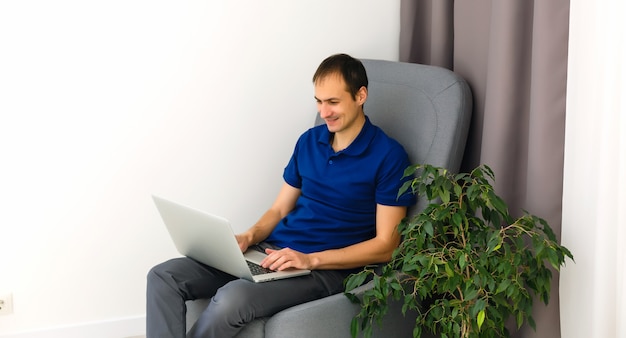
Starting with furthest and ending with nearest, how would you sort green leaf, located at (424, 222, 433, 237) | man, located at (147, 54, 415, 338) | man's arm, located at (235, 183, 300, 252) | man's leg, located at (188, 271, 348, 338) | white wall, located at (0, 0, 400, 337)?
white wall, located at (0, 0, 400, 337)
man's arm, located at (235, 183, 300, 252)
man, located at (147, 54, 415, 338)
man's leg, located at (188, 271, 348, 338)
green leaf, located at (424, 222, 433, 237)

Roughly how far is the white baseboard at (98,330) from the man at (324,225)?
0.70 m

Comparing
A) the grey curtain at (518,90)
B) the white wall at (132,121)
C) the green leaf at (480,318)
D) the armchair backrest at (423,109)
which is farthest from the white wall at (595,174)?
the white wall at (132,121)

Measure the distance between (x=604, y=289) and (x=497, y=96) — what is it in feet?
2.09

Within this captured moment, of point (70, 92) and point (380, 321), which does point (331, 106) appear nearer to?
point (380, 321)

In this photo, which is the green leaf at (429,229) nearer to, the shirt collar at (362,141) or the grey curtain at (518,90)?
the grey curtain at (518,90)

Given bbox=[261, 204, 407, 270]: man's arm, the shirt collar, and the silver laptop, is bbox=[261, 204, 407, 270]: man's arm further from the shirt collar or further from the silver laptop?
the shirt collar

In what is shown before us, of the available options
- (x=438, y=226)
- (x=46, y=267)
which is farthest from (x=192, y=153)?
(x=438, y=226)

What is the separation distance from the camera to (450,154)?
2514mm

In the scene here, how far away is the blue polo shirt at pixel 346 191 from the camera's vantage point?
8.23 ft

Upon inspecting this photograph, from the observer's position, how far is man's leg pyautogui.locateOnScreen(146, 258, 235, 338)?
2.38 meters

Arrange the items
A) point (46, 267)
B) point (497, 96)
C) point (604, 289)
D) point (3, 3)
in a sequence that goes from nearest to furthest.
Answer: point (604, 289) < point (497, 96) < point (3, 3) < point (46, 267)

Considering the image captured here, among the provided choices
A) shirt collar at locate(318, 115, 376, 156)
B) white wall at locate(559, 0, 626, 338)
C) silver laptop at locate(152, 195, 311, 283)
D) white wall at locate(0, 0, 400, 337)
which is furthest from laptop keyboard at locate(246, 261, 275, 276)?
white wall at locate(559, 0, 626, 338)

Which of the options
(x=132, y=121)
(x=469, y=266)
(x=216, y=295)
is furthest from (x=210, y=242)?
(x=132, y=121)

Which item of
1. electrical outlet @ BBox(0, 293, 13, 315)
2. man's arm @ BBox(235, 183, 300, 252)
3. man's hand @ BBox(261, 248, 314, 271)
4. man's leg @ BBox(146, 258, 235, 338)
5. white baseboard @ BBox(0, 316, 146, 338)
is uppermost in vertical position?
man's arm @ BBox(235, 183, 300, 252)
